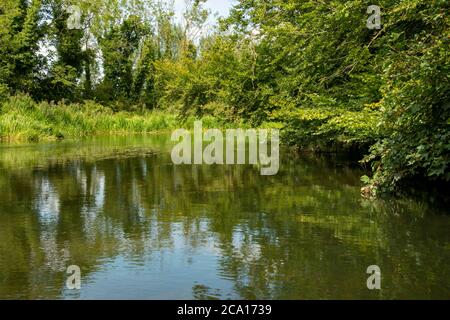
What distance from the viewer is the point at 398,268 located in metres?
5.66

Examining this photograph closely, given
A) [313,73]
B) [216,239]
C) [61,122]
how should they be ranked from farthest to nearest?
1. [61,122]
2. [313,73]
3. [216,239]

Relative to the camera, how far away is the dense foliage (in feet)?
25.0

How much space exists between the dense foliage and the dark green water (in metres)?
1.23

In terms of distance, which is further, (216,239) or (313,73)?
(313,73)

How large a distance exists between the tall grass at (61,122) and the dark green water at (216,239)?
406 inches

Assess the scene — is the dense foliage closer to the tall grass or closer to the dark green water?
the tall grass

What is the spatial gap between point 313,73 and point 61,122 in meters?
19.5

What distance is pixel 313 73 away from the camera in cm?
1351

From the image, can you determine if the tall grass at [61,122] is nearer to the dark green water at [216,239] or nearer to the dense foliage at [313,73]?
the dense foliage at [313,73]

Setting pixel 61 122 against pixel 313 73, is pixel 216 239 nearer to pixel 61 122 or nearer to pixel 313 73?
pixel 313 73

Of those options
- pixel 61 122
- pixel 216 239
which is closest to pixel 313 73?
pixel 216 239

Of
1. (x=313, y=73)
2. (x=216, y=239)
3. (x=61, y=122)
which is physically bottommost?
(x=216, y=239)

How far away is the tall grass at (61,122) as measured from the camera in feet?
83.6
